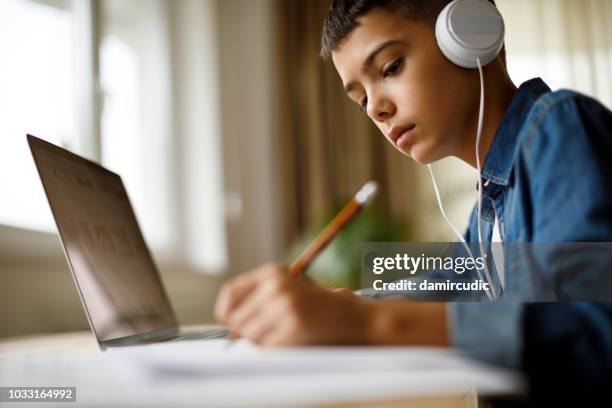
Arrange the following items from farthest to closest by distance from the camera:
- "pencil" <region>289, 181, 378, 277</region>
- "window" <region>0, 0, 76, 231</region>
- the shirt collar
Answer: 1. "window" <region>0, 0, 76, 231</region>
2. the shirt collar
3. "pencil" <region>289, 181, 378, 277</region>

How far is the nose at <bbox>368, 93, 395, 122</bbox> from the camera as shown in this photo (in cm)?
70

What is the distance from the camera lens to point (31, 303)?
4.25ft

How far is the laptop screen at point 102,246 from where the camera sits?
2.17 feet

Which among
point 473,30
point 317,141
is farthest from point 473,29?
point 317,141

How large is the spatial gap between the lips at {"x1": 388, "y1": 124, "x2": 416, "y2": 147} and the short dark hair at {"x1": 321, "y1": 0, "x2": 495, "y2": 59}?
0.41 ft

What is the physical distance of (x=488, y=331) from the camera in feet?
1.08

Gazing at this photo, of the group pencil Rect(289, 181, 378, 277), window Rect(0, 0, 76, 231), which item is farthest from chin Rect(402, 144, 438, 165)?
window Rect(0, 0, 76, 231)

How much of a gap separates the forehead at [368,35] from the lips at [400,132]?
3.2 inches

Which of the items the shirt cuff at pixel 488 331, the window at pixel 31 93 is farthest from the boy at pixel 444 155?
the window at pixel 31 93

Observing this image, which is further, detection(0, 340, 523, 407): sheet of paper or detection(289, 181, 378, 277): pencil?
detection(289, 181, 378, 277): pencil

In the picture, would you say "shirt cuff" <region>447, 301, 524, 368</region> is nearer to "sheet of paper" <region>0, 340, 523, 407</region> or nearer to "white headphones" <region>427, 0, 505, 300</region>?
"sheet of paper" <region>0, 340, 523, 407</region>

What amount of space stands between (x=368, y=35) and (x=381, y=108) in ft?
0.28

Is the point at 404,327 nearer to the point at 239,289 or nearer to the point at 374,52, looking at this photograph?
the point at 239,289

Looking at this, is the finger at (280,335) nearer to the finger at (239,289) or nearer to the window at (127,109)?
the finger at (239,289)
